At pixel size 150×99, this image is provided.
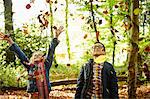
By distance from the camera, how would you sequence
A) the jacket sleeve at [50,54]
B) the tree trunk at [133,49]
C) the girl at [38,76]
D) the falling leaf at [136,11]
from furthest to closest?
the tree trunk at [133,49]
the falling leaf at [136,11]
the jacket sleeve at [50,54]
the girl at [38,76]

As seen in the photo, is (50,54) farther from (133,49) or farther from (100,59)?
(133,49)

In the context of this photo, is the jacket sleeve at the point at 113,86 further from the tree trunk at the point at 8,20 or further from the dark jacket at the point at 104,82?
the tree trunk at the point at 8,20

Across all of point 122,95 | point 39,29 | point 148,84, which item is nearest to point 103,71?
point 122,95

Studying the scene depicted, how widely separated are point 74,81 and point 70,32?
15373 millimetres

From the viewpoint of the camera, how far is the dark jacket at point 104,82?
5680mm

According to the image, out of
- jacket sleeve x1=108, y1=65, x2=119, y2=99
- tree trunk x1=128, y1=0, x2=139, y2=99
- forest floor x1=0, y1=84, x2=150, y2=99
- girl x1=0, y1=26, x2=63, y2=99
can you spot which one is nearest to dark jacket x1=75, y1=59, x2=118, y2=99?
jacket sleeve x1=108, y1=65, x2=119, y2=99

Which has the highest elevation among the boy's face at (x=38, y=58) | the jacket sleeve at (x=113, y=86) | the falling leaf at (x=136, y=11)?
the falling leaf at (x=136, y=11)

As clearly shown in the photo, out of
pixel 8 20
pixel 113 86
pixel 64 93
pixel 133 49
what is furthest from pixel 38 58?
pixel 8 20

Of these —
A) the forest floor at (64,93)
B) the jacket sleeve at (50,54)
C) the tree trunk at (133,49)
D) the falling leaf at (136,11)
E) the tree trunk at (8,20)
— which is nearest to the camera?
the jacket sleeve at (50,54)

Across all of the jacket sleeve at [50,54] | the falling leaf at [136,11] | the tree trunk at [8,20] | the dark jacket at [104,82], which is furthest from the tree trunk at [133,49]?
the tree trunk at [8,20]

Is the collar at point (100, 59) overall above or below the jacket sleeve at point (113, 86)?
above

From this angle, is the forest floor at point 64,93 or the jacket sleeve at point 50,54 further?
the forest floor at point 64,93

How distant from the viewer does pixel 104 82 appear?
5.67 metres

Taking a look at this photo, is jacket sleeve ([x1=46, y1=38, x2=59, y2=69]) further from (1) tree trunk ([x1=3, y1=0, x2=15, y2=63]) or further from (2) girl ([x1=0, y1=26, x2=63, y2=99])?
(1) tree trunk ([x1=3, y1=0, x2=15, y2=63])
